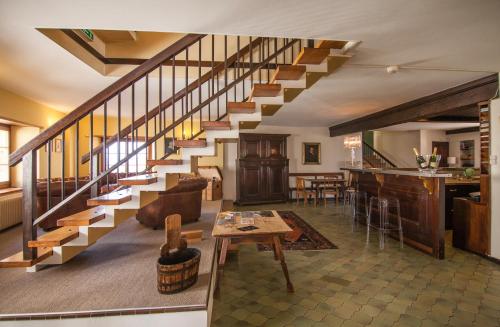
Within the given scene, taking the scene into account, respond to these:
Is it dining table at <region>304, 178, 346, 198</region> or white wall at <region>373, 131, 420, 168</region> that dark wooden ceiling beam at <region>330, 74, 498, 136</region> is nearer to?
dining table at <region>304, 178, 346, 198</region>

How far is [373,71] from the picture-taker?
10.4ft

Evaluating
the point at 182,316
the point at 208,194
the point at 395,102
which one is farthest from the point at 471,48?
the point at 208,194

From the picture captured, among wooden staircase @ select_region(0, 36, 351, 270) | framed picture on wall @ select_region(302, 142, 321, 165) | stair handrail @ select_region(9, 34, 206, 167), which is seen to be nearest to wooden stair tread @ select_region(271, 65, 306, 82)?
wooden staircase @ select_region(0, 36, 351, 270)

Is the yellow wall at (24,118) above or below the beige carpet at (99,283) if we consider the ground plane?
above

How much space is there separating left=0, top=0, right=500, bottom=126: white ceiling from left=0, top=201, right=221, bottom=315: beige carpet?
231cm

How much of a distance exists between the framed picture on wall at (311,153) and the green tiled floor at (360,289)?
4645 millimetres

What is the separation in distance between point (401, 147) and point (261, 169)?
6407 mm

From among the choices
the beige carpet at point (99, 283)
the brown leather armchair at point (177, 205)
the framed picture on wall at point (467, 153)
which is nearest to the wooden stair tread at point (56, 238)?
the beige carpet at point (99, 283)

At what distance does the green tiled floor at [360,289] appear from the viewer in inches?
81.0

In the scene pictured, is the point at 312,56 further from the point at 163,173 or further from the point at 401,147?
the point at 401,147

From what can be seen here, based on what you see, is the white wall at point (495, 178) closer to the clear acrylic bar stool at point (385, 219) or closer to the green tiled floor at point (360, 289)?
the green tiled floor at point (360, 289)

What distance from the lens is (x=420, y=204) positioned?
3576 mm

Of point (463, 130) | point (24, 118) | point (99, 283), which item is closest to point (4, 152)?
point (24, 118)

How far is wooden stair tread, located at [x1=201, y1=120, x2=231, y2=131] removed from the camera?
2.63 meters
